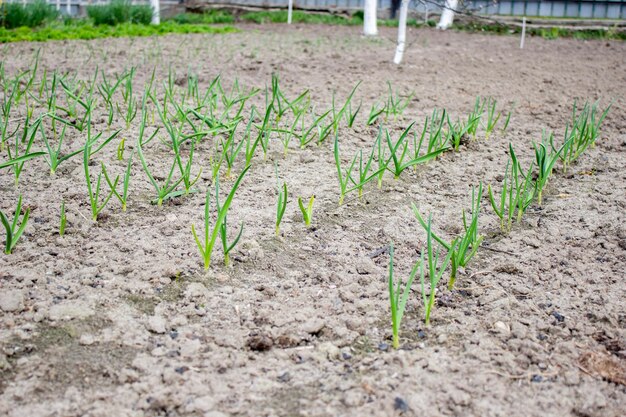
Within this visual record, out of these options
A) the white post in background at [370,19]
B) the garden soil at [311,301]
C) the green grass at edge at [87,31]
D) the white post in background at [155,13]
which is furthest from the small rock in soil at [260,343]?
the white post in background at [155,13]

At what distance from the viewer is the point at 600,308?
1.73m

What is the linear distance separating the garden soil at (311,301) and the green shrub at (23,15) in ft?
14.3

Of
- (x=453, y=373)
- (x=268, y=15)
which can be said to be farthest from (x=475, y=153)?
(x=268, y=15)

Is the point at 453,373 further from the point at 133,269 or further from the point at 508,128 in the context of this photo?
the point at 508,128

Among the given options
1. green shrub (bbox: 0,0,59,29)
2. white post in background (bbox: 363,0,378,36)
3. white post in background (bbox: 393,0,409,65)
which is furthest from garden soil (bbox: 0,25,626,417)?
white post in background (bbox: 363,0,378,36)

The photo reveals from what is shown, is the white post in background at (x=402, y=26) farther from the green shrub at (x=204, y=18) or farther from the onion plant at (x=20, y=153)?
the green shrub at (x=204, y=18)

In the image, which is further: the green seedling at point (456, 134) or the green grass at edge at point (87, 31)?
the green grass at edge at point (87, 31)

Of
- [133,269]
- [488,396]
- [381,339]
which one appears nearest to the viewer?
[488,396]

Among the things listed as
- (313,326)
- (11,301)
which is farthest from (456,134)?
(11,301)

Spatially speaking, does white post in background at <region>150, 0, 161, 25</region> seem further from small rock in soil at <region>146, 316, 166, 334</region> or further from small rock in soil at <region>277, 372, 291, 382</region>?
small rock in soil at <region>277, 372, 291, 382</region>

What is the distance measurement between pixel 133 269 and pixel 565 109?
3.04m

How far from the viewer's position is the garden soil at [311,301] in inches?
54.4

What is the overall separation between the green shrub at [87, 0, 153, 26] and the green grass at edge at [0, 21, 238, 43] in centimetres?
30

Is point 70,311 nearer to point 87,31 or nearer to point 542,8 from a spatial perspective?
point 87,31
